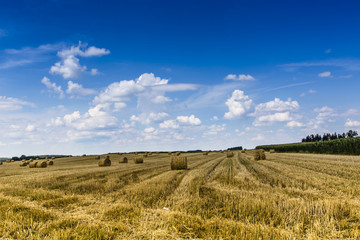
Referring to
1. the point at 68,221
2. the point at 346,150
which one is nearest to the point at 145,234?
the point at 68,221

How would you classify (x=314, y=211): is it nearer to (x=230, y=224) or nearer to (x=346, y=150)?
(x=230, y=224)

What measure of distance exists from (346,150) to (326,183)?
136 feet

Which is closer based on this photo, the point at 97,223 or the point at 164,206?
the point at 97,223

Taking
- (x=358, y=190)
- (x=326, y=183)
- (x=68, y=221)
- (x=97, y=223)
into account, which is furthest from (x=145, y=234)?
(x=326, y=183)

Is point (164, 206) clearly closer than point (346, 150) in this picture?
Yes

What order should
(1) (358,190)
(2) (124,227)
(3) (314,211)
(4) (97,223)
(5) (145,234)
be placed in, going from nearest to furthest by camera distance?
1. (5) (145,234)
2. (2) (124,227)
3. (4) (97,223)
4. (3) (314,211)
5. (1) (358,190)

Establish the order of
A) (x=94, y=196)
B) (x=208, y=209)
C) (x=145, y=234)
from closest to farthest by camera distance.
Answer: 1. (x=145, y=234)
2. (x=208, y=209)
3. (x=94, y=196)

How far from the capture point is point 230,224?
436 centimetres

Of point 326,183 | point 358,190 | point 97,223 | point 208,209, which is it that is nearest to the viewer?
point 97,223

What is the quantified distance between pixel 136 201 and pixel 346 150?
47854 millimetres

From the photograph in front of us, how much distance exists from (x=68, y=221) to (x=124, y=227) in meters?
1.44

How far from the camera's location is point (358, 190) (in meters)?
7.28

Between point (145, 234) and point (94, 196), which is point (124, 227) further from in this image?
point (94, 196)

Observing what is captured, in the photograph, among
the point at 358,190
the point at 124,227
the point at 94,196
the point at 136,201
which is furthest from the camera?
the point at 94,196
